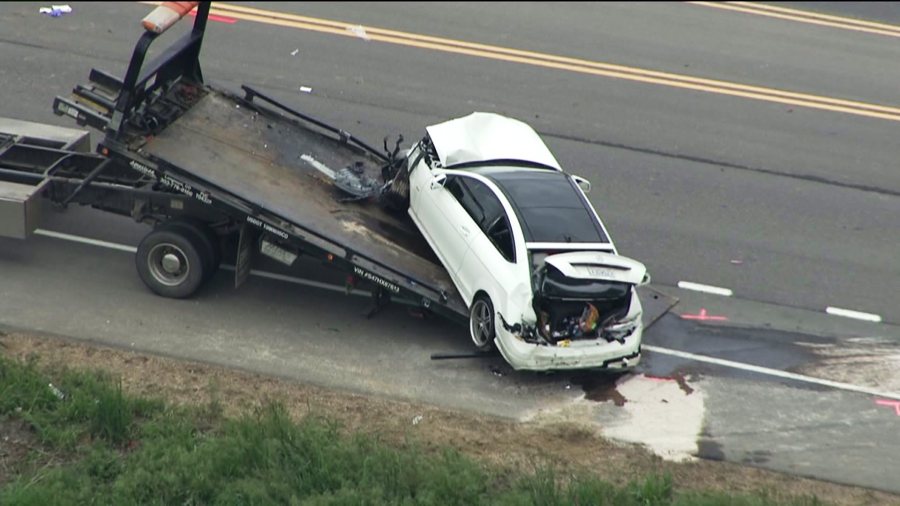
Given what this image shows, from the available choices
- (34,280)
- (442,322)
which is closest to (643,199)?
(442,322)

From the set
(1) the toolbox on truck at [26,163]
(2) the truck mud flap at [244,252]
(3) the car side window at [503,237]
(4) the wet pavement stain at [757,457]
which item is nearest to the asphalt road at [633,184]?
(4) the wet pavement stain at [757,457]

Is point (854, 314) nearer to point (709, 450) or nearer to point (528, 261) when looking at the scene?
point (709, 450)

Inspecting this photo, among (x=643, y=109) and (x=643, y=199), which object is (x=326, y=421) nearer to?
(x=643, y=199)

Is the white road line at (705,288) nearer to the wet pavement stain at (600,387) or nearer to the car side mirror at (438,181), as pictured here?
the wet pavement stain at (600,387)

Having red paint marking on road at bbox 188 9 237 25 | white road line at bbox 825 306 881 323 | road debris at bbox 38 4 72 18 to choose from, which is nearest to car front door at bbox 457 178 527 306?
white road line at bbox 825 306 881 323

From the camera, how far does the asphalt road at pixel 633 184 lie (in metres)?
11.9

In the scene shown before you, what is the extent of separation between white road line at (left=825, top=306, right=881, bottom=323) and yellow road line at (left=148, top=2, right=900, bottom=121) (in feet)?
18.8

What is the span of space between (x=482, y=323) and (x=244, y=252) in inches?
→ 100

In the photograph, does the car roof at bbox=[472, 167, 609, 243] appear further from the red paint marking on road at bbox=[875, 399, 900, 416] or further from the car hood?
the red paint marking on road at bbox=[875, 399, 900, 416]

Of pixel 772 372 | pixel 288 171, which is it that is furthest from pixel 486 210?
pixel 772 372

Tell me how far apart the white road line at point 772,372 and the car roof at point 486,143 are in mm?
2298

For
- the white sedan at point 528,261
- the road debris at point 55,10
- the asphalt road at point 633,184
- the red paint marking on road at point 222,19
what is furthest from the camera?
the red paint marking on road at point 222,19

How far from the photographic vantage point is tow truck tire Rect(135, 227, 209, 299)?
1243cm

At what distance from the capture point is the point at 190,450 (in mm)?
10055
